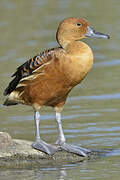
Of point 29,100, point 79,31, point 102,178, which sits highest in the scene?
point 79,31

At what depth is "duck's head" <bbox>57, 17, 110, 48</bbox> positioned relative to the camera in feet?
36.6

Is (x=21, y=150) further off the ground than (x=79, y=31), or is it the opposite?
(x=79, y=31)

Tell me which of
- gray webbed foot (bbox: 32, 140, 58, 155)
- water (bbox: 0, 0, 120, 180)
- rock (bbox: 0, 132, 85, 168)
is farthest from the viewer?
gray webbed foot (bbox: 32, 140, 58, 155)

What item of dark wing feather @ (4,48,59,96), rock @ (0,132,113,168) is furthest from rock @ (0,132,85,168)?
dark wing feather @ (4,48,59,96)

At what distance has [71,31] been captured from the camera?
11.2 meters

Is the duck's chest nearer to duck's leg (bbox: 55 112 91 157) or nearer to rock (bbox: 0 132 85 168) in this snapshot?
duck's leg (bbox: 55 112 91 157)

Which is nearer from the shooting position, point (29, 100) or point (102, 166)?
point (102, 166)

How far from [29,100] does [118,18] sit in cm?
1082

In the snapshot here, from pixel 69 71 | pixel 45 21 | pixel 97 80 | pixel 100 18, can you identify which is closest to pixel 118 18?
pixel 100 18

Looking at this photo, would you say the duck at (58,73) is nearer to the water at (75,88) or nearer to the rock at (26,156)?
the rock at (26,156)

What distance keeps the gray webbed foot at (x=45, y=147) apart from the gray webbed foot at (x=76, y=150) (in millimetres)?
152

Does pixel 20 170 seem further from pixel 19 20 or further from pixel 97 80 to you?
pixel 19 20

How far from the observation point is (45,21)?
74.0ft

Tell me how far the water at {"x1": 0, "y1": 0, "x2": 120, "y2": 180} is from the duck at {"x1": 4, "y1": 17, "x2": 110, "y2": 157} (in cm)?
57
